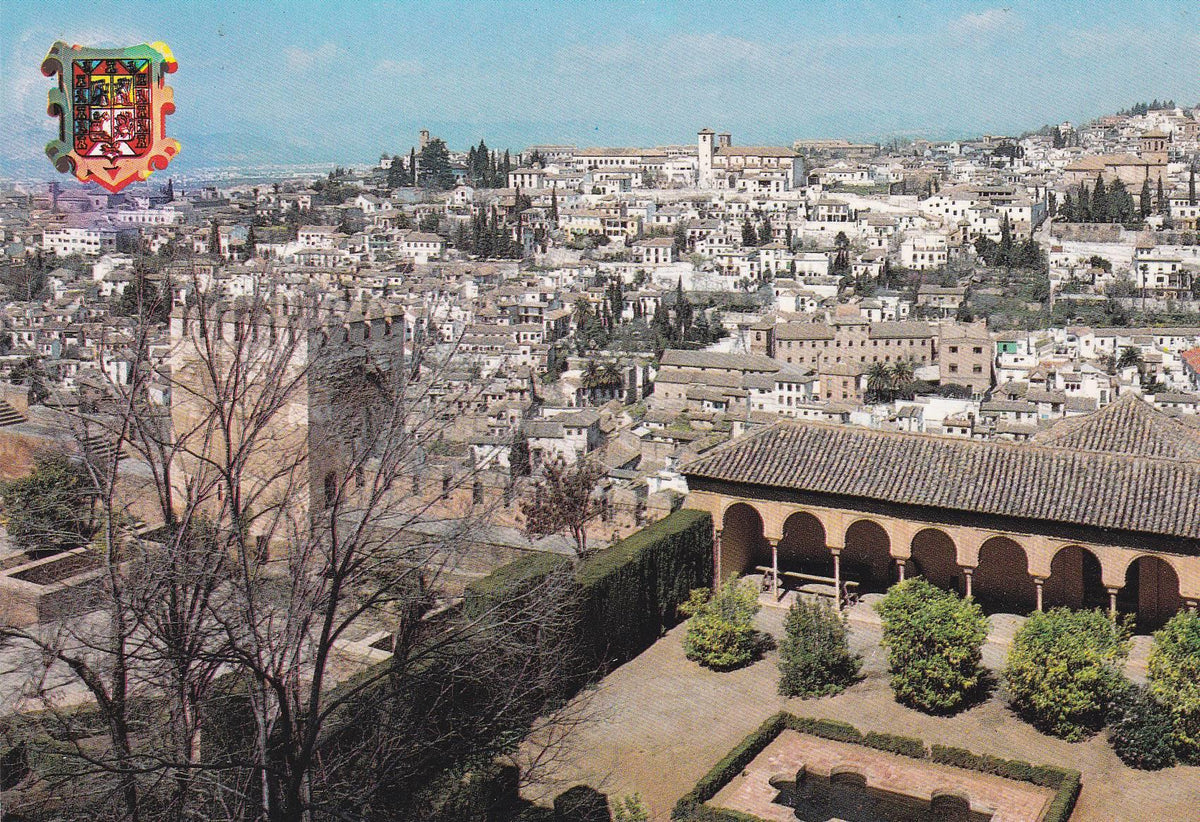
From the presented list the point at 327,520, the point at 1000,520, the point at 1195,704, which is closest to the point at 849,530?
the point at 1000,520

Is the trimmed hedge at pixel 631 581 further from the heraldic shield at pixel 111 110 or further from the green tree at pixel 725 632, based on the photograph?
the heraldic shield at pixel 111 110

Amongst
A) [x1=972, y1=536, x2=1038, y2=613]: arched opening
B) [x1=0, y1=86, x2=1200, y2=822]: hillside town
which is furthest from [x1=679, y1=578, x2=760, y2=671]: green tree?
[x1=972, y1=536, x2=1038, y2=613]: arched opening

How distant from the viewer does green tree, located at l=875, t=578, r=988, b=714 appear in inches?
445

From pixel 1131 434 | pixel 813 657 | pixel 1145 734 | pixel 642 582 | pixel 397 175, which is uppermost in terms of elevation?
pixel 397 175

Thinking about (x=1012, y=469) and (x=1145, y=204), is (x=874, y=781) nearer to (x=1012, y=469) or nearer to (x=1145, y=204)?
(x=1012, y=469)

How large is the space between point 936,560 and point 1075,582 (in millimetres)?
1490

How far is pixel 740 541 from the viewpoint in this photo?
1480 centimetres

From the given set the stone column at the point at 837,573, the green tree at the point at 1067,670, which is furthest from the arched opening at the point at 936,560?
the green tree at the point at 1067,670

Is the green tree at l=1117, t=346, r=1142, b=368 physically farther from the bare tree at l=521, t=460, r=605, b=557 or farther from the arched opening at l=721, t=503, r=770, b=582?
the bare tree at l=521, t=460, r=605, b=557

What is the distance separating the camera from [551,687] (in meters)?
11.1

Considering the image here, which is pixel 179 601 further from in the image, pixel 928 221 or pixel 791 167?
pixel 791 167

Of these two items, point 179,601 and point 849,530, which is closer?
point 179,601

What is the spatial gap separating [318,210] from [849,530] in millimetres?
83605

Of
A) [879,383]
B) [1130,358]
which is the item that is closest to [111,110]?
[879,383]
